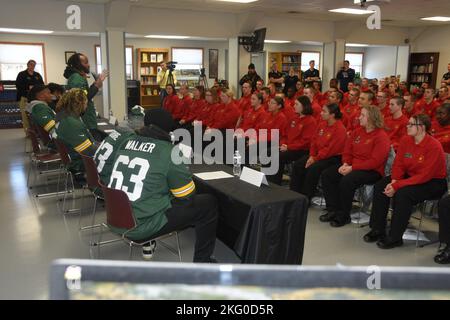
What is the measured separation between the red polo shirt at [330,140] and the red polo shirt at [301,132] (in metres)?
0.33

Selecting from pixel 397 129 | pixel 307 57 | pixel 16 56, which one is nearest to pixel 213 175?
pixel 397 129

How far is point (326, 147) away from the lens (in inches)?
176

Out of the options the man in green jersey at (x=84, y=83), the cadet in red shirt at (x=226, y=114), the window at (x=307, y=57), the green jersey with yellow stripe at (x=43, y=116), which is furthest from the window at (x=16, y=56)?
the window at (x=307, y=57)

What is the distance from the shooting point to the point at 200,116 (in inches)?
302

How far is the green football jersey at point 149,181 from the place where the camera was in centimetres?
250

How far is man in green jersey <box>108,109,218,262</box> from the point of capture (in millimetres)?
2506

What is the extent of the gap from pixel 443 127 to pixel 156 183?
11.2 ft

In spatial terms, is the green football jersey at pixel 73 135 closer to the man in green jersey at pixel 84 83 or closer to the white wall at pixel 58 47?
the man in green jersey at pixel 84 83

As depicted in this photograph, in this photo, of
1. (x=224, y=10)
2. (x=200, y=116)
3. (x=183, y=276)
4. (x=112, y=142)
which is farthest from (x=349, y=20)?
(x=183, y=276)

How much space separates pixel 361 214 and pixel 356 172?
23.7 inches

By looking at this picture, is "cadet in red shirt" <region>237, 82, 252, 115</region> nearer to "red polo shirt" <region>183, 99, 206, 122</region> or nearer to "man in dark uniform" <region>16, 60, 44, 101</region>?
"red polo shirt" <region>183, 99, 206, 122</region>

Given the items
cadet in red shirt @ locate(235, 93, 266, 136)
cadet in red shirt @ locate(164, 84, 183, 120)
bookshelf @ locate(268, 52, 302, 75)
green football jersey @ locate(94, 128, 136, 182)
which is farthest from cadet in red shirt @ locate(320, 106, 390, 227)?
bookshelf @ locate(268, 52, 302, 75)

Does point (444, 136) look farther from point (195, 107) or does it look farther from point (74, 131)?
point (195, 107)

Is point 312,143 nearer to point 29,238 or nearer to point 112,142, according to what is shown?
point 112,142
